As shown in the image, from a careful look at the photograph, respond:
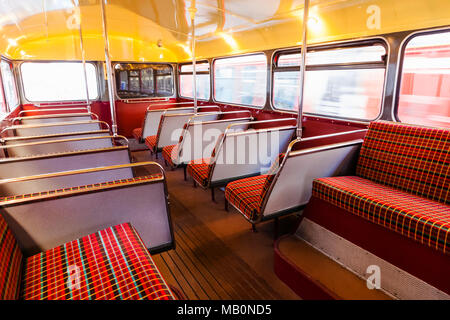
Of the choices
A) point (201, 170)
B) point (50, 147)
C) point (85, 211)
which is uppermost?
point (50, 147)

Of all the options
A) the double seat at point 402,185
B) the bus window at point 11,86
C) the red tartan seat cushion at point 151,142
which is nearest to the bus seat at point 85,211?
the double seat at point 402,185

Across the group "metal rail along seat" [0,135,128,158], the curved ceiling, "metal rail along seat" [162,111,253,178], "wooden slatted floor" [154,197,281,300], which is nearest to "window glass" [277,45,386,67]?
the curved ceiling

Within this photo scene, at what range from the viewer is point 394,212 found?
1.83 metres

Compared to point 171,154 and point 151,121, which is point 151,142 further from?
point 171,154

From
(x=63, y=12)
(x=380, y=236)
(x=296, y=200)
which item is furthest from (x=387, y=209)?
(x=63, y=12)

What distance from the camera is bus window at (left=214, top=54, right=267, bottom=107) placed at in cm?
460

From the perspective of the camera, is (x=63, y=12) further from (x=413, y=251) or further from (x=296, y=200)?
(x=413, y=251)

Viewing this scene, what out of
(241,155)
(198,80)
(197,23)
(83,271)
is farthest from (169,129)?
(83,271)

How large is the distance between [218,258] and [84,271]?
4.39 ft

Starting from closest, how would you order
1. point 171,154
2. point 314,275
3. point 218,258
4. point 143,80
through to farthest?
point 314,275, point 218,258, point 171,154, point 143,80

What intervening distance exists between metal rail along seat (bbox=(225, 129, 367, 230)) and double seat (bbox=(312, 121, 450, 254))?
4.4 inches

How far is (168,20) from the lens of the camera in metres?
4.35

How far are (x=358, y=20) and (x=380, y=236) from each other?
2158 mm

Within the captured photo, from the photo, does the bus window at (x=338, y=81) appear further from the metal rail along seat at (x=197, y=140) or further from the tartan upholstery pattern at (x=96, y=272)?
the tartan upholstery pattern at (x=96, y=272)
